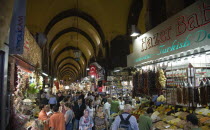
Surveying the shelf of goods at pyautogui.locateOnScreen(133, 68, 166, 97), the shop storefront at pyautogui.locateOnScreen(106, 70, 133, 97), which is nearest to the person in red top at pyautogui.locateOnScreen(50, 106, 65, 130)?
the shelf of goods at pyautogui.locateOnScreen(133, 68, 166, 97)

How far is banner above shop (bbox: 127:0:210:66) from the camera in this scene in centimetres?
432

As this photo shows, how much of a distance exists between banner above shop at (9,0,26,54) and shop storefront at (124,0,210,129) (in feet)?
14.2

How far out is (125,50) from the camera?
48.3 feet

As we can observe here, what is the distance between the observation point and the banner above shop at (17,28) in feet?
17.9

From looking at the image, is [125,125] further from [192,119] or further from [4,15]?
[4,15]

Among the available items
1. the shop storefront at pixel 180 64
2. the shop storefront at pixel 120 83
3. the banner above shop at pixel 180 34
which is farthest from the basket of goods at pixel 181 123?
the shop storefront at pixel 120 83

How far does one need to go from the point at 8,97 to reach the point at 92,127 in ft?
8.23

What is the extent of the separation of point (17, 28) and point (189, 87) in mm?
5184

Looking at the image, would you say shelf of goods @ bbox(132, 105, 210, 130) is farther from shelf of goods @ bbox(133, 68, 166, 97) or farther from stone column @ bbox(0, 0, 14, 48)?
stone column @ bbox(0, 0, 14, 48)

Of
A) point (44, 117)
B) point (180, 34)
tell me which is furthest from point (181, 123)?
point (44, 117)

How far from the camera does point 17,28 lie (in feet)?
18.2

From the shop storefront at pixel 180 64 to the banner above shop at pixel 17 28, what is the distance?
4322 mm

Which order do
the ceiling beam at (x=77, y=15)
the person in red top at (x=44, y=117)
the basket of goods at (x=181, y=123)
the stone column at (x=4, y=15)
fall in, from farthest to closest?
1. the ceiling beam at (x=77, y=15)
2. the person in red top at (x=44, y=117)
3. the basket of goods at (x=181, y=123)
4. the stone column at (x=4, y=15)

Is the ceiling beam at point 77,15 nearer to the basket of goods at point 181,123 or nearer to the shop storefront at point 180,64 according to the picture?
the shop storefront at point 180,64
